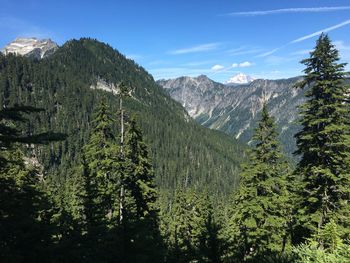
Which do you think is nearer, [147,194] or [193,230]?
[147,194]

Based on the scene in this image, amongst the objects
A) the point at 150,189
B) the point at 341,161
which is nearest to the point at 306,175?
the point at 341,161

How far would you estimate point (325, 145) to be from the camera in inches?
829

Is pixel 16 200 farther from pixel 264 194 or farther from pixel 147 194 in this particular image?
pixel 264 194

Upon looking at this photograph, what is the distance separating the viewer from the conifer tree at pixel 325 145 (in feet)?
67.5

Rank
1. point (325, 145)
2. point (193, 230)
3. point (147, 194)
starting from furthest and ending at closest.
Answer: point (193, 230) < point (147, 194) < point (325, 145)

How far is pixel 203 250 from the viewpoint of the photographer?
33219mm

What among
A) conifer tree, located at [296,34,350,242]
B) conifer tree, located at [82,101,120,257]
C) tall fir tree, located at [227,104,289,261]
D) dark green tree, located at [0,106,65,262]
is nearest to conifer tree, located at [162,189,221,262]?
tall fir tree, located at [227,104,289,261]

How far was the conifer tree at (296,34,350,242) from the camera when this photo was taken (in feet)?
67.5

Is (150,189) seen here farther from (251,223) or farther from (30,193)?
(30,193)

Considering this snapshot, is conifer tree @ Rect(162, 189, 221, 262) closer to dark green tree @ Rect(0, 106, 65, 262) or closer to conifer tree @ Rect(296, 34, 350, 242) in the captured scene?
conifer tree @ Rect(296, 34, 350, 242)

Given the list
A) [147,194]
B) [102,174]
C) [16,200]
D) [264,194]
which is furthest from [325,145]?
[16,200]

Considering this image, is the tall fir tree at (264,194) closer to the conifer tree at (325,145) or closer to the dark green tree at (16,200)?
the conifer tree at (325,145)

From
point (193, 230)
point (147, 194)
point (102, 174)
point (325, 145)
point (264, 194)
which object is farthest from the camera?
point (193, 230)

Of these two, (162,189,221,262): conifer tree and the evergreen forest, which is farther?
(162,189,221,262): conifer tree
